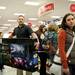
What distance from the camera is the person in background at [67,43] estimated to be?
142 inches

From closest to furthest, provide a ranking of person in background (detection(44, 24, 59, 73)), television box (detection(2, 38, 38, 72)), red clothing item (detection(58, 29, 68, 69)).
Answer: red clothing item (detection(58, 29, 68, 69)), television box (detection(2, 38, 38, 72)), person in background (detection(44, 24, 59, 73))

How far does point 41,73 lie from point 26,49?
998 millimetres

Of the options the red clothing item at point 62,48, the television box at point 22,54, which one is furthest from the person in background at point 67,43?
the television box at point 22,54

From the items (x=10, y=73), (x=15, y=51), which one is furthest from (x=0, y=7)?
(x=15, y=51)

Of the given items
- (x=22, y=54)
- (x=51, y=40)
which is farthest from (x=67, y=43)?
(x=51, y=40)

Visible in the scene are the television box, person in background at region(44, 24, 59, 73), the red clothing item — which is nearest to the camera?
the red clothing item

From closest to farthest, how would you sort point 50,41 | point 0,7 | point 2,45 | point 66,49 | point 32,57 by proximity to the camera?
point 66,49
point 32,57
point 2,45
point 50,41
point 0,7

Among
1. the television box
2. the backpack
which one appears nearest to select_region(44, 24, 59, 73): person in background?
the backpack

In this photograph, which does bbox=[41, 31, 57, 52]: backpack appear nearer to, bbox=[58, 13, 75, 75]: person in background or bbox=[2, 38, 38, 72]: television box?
bbox=[2, 38, 38, 72]: television box

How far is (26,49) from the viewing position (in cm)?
405

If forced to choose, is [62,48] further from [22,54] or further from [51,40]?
[51,40]

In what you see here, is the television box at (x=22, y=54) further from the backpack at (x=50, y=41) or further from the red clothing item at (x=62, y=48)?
the backpack at (x=50, y=41)

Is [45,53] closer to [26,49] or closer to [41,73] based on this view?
[41,73]

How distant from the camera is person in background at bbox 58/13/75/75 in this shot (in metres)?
3.60
